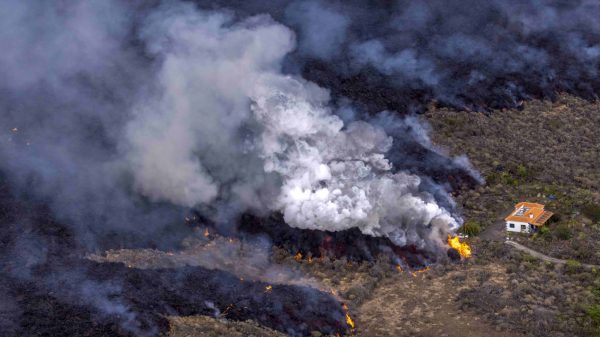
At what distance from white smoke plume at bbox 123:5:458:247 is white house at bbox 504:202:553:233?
3.73m

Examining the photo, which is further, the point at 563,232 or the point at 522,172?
the point at 522,172

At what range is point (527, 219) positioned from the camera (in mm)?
53031

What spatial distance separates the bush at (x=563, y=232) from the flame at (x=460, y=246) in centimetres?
558

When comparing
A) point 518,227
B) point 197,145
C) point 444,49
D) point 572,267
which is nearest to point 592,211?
point 518,227

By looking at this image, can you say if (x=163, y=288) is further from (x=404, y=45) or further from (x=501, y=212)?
(x=404, y=45)

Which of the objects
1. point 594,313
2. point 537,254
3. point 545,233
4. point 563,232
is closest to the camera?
point 594,313

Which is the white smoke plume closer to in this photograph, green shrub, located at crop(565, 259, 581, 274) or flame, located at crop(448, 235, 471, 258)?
flame, located at crop(448, 235, 471, 258)

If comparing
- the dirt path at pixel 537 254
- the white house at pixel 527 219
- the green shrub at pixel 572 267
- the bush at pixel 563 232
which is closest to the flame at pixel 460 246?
the dirt path at pixel 537 254

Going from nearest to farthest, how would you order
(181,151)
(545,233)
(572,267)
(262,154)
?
(572,267)
(181,151)
(545,233)
(262,154)

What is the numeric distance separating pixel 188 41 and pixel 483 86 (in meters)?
28.6

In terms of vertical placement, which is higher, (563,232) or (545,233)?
(563,232)

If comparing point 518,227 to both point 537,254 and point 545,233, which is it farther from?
point 537,254

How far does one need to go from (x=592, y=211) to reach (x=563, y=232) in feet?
13.3

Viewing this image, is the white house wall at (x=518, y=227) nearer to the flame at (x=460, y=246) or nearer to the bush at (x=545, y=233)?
the bush at (x=545, y=233)
